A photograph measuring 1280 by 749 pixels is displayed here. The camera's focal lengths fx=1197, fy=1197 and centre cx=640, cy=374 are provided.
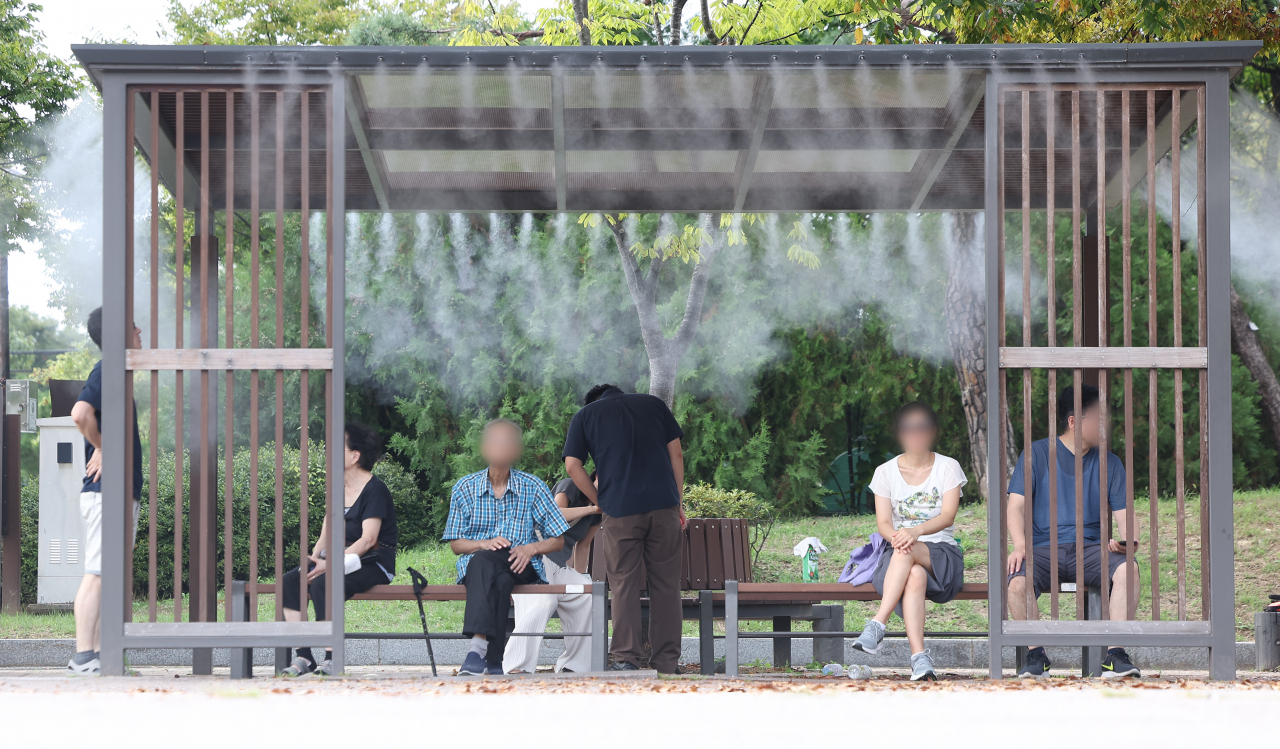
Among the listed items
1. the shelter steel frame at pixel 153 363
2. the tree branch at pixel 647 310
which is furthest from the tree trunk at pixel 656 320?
the shelter steel frame at pixel 153 363

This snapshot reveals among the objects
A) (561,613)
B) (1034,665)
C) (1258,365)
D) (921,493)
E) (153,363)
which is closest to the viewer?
(153,363)

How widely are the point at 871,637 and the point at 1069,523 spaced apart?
1.18m

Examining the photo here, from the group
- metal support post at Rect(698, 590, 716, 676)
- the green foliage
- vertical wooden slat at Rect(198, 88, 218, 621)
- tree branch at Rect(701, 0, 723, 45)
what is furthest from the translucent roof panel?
the green foliage

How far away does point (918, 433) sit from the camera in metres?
5.73

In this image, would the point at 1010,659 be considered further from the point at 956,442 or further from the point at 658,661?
the point at 956,442

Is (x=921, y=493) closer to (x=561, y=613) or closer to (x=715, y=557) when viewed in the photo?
(x=715, y=557)

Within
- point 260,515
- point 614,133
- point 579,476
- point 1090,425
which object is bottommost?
point 260,515

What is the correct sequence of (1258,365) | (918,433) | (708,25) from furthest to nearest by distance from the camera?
(1258,365) < (708,25) < (918,433)

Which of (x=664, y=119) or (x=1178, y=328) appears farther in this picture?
(x=664, y=119)

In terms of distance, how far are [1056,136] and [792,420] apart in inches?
382

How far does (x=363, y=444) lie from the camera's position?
598 centimetres

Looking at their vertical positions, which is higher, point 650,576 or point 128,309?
point 128,309

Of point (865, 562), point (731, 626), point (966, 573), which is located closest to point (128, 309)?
point (731, 626)

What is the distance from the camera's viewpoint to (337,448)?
4.84 metres
